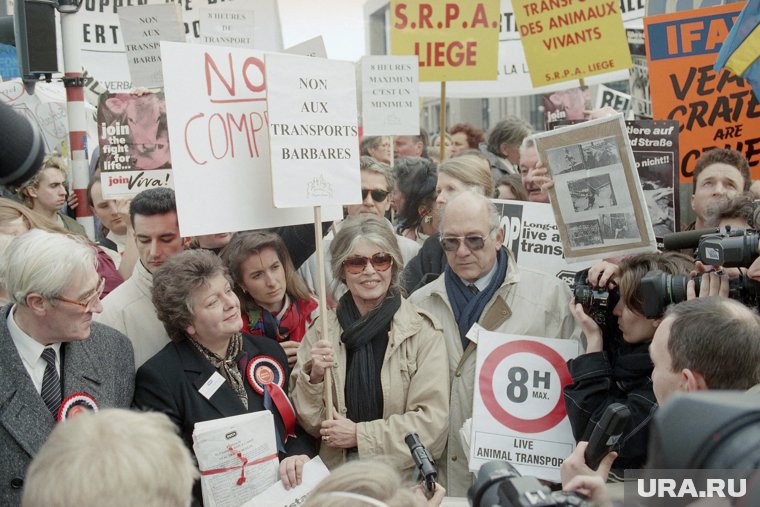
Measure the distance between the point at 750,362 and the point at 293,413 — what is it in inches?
78.1

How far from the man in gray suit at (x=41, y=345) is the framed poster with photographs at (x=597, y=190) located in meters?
2.10

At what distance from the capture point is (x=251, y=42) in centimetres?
741

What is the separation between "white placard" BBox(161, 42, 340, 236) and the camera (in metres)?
3.77

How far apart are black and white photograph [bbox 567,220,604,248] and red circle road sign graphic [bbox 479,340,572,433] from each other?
23.2 inches

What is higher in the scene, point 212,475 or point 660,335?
point 660,335

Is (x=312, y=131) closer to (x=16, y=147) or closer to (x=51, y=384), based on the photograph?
(x=51, y=384)

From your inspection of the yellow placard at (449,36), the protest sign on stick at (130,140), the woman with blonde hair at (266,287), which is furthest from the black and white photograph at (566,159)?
the yellow placard at (449,36)

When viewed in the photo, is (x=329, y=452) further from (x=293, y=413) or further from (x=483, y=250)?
(x=483, y=250)

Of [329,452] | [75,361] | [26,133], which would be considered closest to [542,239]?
[329,452]

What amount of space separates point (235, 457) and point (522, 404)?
122 cm

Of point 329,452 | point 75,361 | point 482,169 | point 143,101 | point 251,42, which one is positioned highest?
point 251,42

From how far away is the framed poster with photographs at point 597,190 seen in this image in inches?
151

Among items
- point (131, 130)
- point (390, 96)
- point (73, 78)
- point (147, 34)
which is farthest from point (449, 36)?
point (131, 130)

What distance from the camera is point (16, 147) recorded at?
192cm
